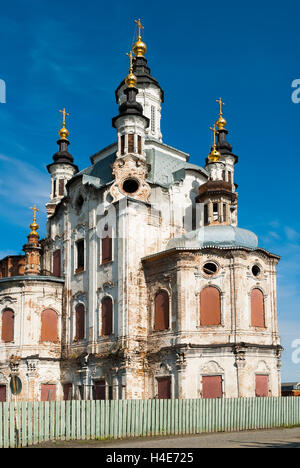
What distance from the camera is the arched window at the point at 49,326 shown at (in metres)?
41.0

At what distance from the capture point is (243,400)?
27.7m

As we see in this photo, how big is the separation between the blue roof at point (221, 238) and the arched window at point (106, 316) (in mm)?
5976

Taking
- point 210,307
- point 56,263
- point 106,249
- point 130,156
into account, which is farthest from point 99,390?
point 130,156

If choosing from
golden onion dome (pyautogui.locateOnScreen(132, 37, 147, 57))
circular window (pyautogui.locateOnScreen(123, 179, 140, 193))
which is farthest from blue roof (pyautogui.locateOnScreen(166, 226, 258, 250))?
golden onion dome (pyautogui.locateOnScreen(132, 37, 147, 57))

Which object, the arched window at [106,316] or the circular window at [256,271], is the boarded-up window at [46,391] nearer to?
the arched window at [106,316]

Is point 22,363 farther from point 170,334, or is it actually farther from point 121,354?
point 170,334

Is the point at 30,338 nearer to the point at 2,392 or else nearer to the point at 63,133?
the point at 2,392

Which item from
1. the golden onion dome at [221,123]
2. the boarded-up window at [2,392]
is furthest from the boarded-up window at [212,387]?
the golden onion dome at [221,123]

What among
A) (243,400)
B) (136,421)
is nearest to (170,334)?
(243,400)

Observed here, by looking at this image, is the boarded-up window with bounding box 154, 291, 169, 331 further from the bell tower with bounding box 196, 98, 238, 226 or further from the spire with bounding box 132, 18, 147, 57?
the spire with bounding box 132, 18, 147, 57

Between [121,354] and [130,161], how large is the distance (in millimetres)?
12383

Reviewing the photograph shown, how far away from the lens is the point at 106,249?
127 ft

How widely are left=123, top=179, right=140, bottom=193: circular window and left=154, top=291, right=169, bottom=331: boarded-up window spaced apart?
7.12 meters

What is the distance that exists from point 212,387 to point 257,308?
5436mm
